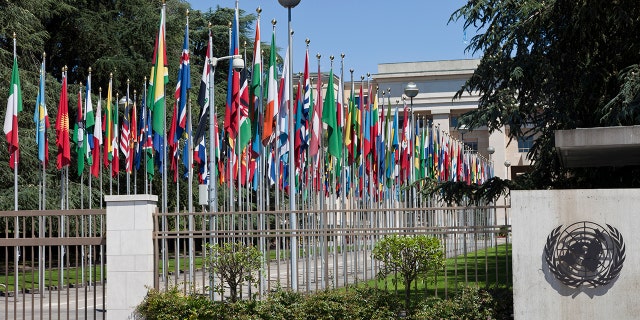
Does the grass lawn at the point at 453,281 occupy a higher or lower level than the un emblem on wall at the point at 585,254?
lower

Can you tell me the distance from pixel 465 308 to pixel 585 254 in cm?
185

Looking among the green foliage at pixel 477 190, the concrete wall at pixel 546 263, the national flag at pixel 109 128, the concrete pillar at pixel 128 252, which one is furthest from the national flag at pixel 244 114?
the concrete wall at pixel 546 263

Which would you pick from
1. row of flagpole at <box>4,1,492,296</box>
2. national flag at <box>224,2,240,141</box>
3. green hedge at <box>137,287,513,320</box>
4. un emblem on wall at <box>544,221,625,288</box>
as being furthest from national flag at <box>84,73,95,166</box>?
un emblem on wall at <box>544,221,625,288</box>

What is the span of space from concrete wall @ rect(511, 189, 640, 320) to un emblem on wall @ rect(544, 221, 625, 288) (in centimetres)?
6

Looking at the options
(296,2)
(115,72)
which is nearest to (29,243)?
(296,2)

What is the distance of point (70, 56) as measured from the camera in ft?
149

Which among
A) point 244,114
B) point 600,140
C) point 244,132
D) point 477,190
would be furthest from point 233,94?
point 600,140

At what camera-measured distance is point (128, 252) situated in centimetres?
1473

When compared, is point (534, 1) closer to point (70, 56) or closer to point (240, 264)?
point (240, 264)

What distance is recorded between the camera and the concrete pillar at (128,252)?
14.7m

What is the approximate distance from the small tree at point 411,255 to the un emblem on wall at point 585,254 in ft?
5.46

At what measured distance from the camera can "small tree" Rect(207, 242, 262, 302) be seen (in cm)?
1411

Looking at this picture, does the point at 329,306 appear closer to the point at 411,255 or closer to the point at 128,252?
the point at 411,255

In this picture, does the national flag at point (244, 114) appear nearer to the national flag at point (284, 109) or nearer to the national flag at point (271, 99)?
the national flag at point (271, 99)
